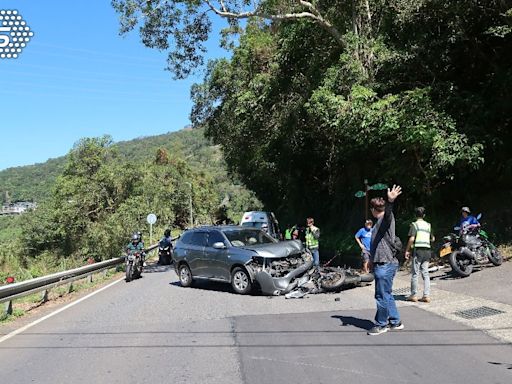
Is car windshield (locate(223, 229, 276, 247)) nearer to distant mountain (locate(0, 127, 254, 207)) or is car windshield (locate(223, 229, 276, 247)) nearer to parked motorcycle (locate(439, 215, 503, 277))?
parked motorcycle (locate(439, 215, 503, 277))

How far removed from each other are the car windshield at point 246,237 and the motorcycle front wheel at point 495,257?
5.31 meters

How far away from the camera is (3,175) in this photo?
115938 mm

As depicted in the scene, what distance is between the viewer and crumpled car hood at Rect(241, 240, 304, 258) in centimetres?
1219

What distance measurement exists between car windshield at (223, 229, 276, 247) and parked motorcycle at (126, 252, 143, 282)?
18.1ft

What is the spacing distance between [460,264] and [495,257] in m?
1.03

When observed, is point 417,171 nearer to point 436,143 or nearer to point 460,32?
point 436,143

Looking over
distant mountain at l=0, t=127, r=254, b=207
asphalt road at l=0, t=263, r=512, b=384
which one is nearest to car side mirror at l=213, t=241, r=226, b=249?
asphalt road at l=0, t=263, r=512, b=384

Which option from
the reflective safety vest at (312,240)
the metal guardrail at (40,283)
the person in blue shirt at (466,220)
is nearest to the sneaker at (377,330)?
the person in blue shirt at (466,220)

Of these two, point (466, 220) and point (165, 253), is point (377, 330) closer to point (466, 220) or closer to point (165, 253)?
point (466, 220)

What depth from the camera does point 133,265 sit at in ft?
58.6

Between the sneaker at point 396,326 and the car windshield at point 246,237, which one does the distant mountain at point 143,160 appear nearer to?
the car windshield at point 246,237

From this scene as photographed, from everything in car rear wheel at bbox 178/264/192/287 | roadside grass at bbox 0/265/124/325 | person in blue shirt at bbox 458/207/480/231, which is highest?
person in blue shirt at bbox 458/207/480/231

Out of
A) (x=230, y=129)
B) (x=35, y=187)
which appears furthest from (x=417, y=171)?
(x=35, y=187)

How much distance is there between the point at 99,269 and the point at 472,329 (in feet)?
48.2
